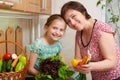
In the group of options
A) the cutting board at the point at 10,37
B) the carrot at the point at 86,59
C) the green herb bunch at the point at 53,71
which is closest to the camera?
the carrot at the point at 86,59

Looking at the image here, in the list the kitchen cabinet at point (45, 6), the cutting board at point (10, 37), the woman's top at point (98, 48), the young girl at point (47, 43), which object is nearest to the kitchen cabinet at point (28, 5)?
the kitchen cabinet at point (45, 6)

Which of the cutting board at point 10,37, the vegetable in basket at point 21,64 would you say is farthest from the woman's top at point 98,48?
the cutting board at point 10,37

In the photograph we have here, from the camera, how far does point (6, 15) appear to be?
5.08 ft

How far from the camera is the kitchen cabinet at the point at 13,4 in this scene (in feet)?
3.34

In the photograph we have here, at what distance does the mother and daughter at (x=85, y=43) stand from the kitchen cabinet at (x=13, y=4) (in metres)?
0.25

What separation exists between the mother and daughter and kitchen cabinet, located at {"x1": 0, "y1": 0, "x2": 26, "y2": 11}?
250mm

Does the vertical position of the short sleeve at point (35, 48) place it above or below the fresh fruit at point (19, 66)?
above

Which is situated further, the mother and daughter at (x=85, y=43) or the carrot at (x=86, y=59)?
the mother and daughter at (x=85, y=43)

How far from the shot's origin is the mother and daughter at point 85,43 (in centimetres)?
117

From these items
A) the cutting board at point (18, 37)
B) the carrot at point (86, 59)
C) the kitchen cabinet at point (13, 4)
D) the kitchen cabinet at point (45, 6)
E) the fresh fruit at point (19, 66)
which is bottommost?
the fresh fruit at point (19, 66)

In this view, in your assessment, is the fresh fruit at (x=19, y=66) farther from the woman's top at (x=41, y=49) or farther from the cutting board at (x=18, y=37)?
the cutting board at (x=18, y=37)

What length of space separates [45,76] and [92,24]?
1.43 feet

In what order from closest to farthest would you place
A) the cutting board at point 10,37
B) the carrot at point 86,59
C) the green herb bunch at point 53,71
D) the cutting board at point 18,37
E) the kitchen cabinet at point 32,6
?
the carrot at point 86,59
the green herb bunch at point 53,71
the kitchen cabinet at point 32,6
the cutting board at point 10,37
the cutting board at point 18,37

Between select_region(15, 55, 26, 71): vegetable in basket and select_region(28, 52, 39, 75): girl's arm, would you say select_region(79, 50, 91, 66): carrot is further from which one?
select_region(28, 52, 39, 75): girl's arm
